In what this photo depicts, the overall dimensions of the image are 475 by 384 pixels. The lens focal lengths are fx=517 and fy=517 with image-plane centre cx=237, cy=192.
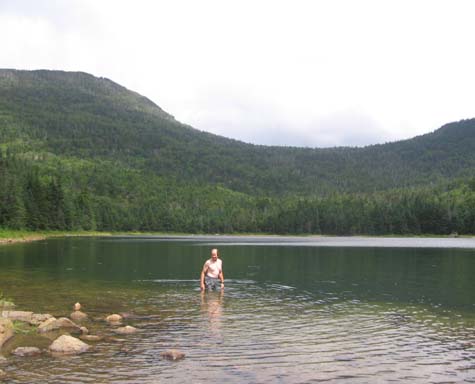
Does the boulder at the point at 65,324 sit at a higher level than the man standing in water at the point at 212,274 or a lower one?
lower

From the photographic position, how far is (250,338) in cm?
2052

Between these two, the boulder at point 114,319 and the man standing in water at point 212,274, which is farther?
the man standing in water at point 212,274

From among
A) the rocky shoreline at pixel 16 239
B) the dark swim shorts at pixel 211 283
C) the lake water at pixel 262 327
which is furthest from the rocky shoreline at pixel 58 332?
the rocky shoreline at pixel 16 239

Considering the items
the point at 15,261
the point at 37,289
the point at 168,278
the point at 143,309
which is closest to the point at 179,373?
the point at 143,309

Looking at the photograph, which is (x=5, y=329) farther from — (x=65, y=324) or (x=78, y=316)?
(x=78, y=316)

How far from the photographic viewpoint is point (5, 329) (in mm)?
20156

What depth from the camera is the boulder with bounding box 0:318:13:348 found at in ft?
63.3

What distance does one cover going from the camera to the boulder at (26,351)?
58.0ft

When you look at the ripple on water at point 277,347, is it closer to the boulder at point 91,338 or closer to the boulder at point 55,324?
the boulder at point 91,338

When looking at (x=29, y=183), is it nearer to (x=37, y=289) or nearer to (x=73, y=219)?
(x=73, y=219)

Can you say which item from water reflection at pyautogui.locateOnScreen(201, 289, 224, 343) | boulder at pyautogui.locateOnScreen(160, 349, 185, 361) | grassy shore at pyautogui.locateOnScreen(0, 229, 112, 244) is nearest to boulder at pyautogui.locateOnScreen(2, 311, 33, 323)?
water reflection at pyautogui.locateOnScreen(201, 289, 224, 343)

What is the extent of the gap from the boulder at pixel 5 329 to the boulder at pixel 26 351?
1.37m

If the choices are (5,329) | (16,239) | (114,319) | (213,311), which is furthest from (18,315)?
(16,239)

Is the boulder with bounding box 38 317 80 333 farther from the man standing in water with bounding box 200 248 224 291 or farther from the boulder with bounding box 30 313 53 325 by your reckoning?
the man standing in water with bounding box 200 248 224 291
